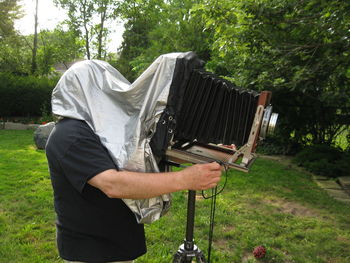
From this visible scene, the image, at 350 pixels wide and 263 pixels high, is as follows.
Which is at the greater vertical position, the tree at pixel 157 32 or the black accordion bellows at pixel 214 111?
the tree at pixel 157 32

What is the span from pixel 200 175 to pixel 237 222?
130 inches

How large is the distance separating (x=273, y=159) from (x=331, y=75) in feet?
13.2

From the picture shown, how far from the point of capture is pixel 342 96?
18.5 ft

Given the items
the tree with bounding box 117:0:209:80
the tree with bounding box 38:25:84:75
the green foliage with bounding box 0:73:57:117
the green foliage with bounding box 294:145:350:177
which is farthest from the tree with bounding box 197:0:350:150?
the tree with bounding box 38:25:84:75

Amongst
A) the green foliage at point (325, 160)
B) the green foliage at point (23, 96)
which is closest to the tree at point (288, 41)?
the green foliage at point (325, 160)

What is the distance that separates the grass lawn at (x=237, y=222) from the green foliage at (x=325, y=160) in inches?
21.0

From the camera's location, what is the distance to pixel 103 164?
1.67 m

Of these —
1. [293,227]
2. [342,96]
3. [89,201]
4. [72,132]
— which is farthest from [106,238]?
[342,96]

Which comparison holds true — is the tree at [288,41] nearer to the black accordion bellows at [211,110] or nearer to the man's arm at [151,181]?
the black accordion bellows at [211,110]

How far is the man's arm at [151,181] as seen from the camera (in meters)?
1.66

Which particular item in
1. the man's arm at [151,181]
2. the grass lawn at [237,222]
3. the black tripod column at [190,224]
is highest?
the man's arm at [151,181]

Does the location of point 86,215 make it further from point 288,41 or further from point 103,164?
point 288,41

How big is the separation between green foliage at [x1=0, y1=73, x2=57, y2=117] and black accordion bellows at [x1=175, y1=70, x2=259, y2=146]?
44.1 ft

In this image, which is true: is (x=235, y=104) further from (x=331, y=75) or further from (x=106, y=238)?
(x=331, y=75)
